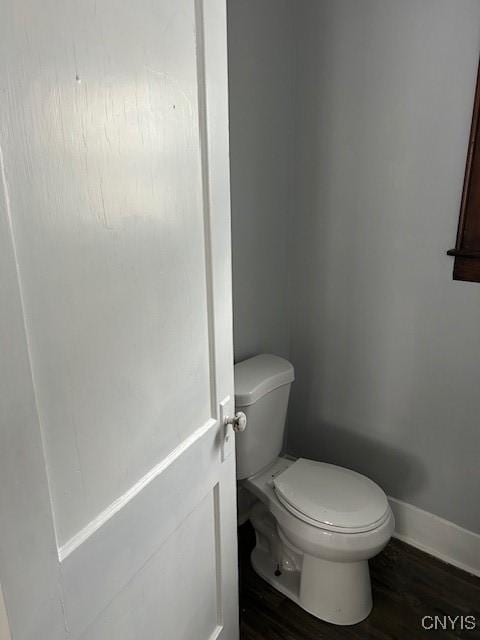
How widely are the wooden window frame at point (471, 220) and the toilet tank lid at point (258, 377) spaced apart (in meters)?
0.69

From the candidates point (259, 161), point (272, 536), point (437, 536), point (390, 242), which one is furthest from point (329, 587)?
point (259, 161)

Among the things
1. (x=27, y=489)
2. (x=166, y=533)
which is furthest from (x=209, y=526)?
(x=27, y=489)

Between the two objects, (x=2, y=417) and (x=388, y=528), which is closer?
(x=2, y=417)

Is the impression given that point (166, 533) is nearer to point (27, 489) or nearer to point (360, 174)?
point (27, 489)

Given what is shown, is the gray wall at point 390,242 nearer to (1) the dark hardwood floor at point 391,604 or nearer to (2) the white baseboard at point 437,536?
(2) the white baseboard at point 437,536

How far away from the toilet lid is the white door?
54cm

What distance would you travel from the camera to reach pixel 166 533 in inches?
39.4

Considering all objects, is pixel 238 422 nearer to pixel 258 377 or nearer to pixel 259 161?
pixel 258 377

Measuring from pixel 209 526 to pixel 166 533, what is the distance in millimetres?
223

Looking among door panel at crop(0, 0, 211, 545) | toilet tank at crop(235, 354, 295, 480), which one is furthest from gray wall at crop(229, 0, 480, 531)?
door panel at crop(0, 0, 211, 545)

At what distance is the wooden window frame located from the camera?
5.07 feet

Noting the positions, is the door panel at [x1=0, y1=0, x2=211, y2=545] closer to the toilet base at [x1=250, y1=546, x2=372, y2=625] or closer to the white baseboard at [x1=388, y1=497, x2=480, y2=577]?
the toilet base at [x1=250, y1=546, x2=372, y2=625]

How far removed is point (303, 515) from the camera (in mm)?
1565

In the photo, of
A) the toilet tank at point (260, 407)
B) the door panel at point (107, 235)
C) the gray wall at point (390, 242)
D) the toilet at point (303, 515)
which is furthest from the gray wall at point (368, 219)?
the door panel at point (107, 235)
